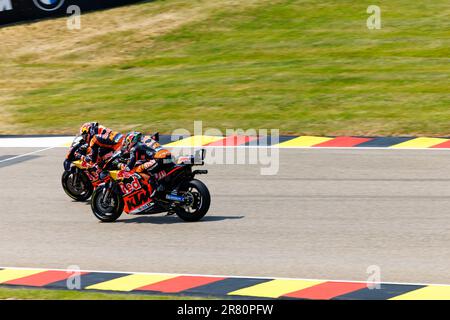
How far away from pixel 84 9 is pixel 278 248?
20663 mm

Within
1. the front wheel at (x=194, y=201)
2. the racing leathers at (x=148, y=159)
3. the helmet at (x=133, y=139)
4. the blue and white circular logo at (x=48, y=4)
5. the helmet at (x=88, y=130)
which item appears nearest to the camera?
the front wheel at (x=194, y=201)

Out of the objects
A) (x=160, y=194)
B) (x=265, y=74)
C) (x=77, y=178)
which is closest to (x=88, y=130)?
(x=77, y=178)

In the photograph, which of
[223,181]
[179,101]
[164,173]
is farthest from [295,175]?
[179,101]

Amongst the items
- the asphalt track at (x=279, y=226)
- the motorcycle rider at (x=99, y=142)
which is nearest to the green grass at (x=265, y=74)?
the asphalt track at (x=279, y=226)

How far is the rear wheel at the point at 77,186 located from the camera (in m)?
15.4

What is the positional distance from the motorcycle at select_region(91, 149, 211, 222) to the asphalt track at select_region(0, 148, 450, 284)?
0.71ft

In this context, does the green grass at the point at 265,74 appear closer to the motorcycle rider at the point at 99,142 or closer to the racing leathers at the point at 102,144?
the motorcycle rider at the point at 99,142

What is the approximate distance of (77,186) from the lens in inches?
608

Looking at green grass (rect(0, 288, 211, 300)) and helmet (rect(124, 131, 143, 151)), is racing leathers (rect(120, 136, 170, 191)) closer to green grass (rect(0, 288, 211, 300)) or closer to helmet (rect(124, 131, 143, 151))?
helmet (rect(124, 131, 143, 151))

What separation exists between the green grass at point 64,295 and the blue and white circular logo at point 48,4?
70.1ft

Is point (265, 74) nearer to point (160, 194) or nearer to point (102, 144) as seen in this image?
point (102, 144)

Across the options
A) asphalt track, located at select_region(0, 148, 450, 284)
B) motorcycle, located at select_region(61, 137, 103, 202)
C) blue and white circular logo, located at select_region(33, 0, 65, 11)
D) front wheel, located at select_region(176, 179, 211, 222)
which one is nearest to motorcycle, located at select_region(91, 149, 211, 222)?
front wheel, located at select_region(176, 179, 211, 222)
